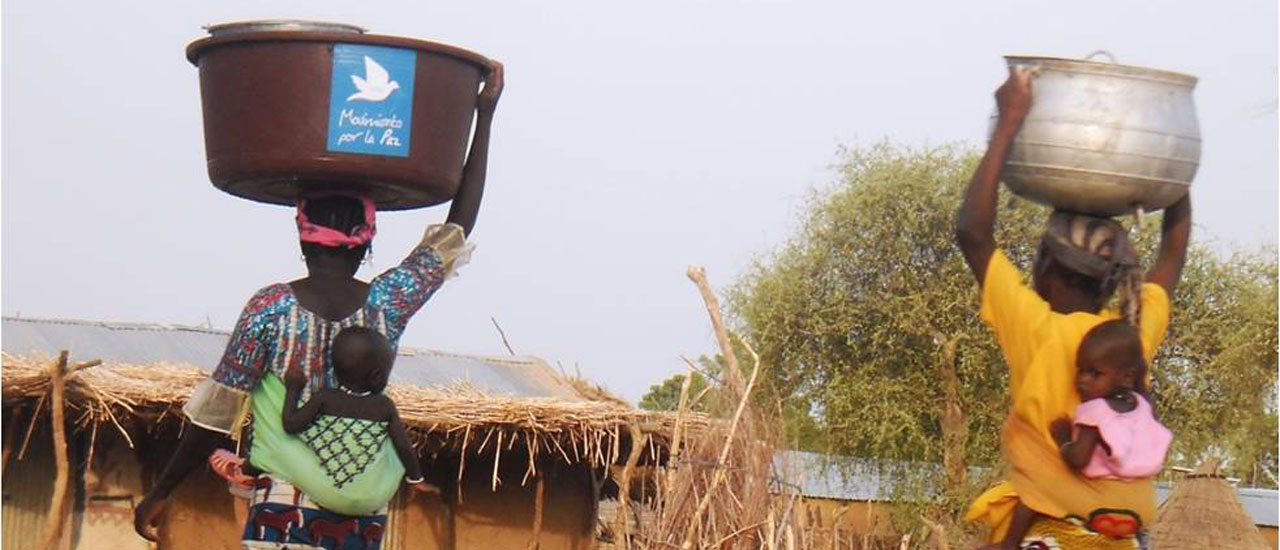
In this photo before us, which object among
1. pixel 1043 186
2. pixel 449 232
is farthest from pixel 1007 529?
pixel 449 232

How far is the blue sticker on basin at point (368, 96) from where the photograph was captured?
4148mm

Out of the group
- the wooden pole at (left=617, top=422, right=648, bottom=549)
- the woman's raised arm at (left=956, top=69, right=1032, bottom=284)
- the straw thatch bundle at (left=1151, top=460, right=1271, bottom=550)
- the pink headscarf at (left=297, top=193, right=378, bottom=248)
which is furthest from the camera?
the straw thatch bundle at (left=1151, top=460, right=1271, bottom=550)

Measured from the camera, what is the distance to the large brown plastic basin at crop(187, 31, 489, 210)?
4160mm

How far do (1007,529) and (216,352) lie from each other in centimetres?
1259

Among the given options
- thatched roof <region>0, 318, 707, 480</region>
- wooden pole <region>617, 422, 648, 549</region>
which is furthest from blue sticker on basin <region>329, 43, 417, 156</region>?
wooden pole <region>617, 422, 648, 549</region>

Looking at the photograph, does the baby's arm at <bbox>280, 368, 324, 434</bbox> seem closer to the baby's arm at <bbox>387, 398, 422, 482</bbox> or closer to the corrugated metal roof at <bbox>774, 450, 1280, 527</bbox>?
the baby's arm at <bbox>387, 398, 422, 482</bbox>

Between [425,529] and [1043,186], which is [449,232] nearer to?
[1043,186]

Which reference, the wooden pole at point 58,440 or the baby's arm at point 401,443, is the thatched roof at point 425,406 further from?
the baby's arm at point 401,443

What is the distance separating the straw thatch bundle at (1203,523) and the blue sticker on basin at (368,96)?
15.1 m

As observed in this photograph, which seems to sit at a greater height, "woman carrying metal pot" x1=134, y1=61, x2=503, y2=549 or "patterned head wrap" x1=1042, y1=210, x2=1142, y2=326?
"patterned head wrap" x1=1042, y1=210, x2=1142, y2=326

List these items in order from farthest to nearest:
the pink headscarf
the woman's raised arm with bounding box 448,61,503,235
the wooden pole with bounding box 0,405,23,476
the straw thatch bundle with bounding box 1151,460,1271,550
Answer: the straw thatch bundle with bounding box 1151,460,1271,550 < the wooden pole with bounding box 0,405,23,476 < the woman's raised arm with bounding box 448,61,503,235 < the pink headscarf

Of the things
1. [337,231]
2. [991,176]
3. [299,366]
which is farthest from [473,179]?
[991,176]

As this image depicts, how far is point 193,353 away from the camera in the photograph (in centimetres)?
1550

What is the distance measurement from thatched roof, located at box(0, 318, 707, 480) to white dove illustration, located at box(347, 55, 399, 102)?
7.19m
